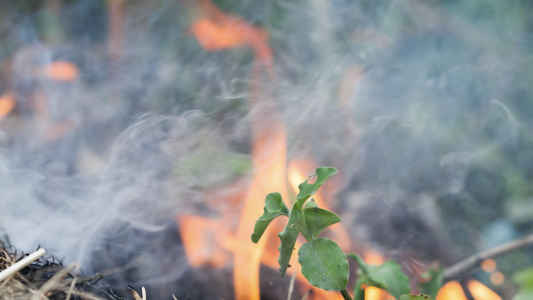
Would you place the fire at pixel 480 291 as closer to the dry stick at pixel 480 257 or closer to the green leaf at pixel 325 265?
the dry stick at pixel 480 257

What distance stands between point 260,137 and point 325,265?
763 mm

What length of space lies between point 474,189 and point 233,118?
1.00m

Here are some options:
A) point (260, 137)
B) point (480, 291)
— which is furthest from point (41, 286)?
point (480, 291)

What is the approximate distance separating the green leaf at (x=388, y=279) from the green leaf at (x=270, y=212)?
0.36 m

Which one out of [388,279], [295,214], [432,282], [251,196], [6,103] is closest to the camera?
[295,214]

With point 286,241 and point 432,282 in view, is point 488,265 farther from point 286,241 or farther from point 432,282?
point 286,241

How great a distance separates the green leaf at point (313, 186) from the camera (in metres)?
0.66

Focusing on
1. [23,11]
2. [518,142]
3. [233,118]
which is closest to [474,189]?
[518,142]

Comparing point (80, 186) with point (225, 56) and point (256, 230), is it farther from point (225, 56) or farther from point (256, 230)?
point (256, 230)

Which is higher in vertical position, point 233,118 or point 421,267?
point 233,118

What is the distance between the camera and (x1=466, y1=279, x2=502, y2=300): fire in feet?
4.00

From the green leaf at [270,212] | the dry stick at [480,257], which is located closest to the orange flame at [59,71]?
the green leaf at [270,212]

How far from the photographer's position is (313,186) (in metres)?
0.67

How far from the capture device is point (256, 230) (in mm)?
711
